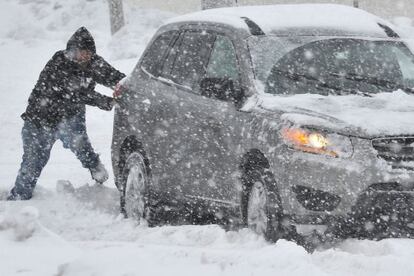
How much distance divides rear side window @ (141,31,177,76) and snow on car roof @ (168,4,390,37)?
1.39 ft

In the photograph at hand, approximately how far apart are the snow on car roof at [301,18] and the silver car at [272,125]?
0.05ft

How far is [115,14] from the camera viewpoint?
985 inches

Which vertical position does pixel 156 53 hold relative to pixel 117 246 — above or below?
above

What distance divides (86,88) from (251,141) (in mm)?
3164

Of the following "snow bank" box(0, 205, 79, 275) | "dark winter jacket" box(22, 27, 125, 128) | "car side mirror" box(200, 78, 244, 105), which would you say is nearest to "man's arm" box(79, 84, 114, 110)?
"dark winter jacket" box(22, 27, 125, 128)

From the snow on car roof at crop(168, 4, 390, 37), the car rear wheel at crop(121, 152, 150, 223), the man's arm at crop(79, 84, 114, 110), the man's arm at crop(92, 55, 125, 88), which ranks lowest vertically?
the car rear wheel at crop(121, 152, 150, 223)

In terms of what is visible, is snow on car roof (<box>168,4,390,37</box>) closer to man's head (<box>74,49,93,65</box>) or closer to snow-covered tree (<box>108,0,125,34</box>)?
man's head (<box>74,49,93,65</box>)

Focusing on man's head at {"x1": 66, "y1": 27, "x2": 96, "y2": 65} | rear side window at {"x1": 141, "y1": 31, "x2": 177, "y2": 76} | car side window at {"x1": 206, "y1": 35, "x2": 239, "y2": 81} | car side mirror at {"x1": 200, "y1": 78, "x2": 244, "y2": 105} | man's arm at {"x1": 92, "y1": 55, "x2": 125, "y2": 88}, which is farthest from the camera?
man's arm at {"x1": 92, "y1": 55, "x2": 125, "y2": 88}

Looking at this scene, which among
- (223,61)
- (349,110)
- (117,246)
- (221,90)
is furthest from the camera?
(223,61)

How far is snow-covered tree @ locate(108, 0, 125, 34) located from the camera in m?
25.0

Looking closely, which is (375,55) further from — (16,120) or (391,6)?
(391,6)

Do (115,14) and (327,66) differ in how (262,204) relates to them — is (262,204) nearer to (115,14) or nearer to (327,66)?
(327,66)

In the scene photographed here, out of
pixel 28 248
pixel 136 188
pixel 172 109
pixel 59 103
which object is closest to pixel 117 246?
pixel 28 248

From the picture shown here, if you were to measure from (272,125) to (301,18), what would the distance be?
1503 mm
